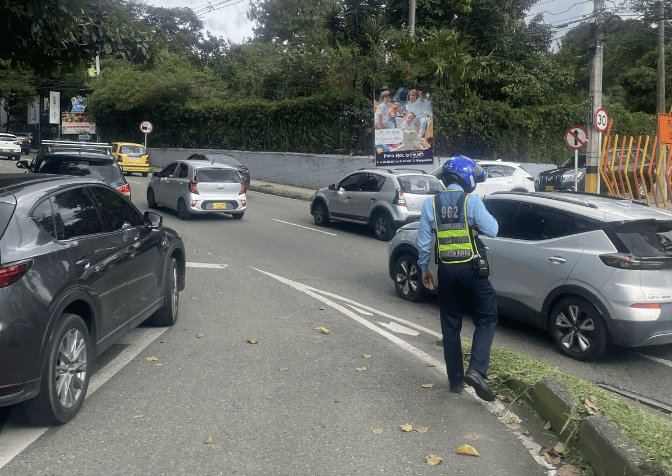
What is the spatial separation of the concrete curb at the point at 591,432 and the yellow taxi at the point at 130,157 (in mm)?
30348

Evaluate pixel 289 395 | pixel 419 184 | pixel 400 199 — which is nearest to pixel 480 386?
pixel 289 395

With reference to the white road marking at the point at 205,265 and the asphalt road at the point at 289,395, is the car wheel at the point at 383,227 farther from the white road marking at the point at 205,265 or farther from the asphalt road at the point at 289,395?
the asphalt road at the point at 289,395

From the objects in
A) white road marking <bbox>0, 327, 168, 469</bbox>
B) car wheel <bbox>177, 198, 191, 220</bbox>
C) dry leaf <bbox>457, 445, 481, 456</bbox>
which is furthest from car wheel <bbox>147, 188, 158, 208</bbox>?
dry leaf <bbox>457, 445, 481, 456</bbox>

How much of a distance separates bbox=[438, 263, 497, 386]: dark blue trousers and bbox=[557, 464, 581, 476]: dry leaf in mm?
1282

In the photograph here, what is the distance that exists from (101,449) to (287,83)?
30.6 meters

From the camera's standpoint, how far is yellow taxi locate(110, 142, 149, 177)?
3372 centimetres

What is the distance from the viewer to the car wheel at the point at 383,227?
16.0 metres

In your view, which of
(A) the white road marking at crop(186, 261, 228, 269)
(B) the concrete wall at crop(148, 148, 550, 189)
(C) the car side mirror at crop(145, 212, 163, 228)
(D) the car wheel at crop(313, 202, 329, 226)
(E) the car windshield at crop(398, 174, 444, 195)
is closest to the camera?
(C) the car side mirror at crop(145, 212, 163, 228)

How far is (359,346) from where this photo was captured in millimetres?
7340

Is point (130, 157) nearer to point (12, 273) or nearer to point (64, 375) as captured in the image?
point (64, 375)

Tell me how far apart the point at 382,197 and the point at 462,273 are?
10721mm

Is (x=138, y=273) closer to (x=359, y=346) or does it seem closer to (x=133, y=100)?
(x=359, y=346)

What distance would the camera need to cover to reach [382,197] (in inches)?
644

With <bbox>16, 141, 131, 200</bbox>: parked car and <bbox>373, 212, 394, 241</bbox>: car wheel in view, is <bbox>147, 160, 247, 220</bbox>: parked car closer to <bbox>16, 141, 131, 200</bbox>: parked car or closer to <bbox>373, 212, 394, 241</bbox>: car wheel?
<bbox>16, 141, 131, 200</bbox>: parked car
